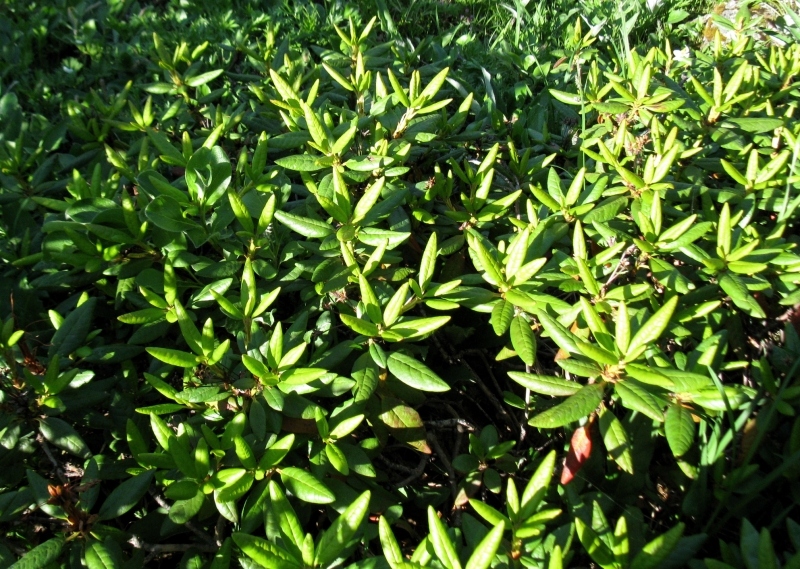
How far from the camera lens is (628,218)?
7.13 ft

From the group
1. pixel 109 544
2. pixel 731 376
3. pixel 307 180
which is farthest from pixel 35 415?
pixel 731 376

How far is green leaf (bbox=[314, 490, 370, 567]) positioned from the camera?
1363 mm

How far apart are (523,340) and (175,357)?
34.6 inches

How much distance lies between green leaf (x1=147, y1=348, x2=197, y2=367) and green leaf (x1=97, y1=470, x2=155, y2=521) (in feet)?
0.87

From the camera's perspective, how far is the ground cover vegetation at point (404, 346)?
1536 mm

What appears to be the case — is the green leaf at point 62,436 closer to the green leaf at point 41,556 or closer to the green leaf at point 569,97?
the green leaf at point 41,556

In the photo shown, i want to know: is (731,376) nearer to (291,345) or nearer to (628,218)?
(628,218)

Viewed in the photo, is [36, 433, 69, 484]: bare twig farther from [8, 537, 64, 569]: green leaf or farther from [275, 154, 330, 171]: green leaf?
[275, 154, 330, 171]: green leaf

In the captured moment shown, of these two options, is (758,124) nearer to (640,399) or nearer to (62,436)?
(640,399)

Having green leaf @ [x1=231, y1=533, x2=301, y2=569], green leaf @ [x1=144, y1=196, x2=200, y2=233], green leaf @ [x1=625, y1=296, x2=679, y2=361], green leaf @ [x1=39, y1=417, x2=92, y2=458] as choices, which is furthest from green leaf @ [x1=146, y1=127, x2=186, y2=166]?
green leaf @ [x1=625, y1=296, x2=679, y2=361]

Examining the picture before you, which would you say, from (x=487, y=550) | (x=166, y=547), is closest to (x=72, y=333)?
(x=166, y=547)

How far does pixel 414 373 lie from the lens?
66.5 inches

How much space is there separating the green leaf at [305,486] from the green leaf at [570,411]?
49cm

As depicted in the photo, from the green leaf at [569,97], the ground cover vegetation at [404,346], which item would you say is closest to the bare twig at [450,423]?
the ground cover vegetation at [404,346]
